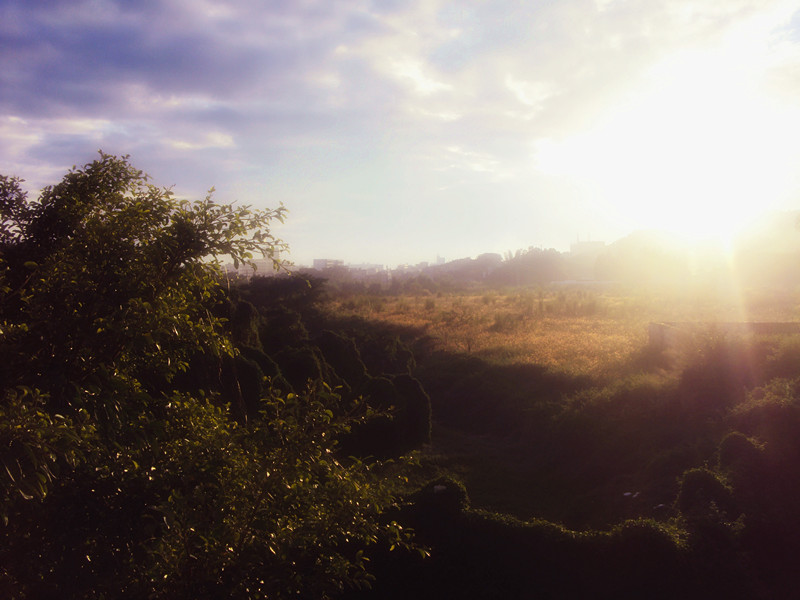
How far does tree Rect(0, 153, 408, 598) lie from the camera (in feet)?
8.87

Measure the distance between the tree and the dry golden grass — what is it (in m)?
13.5

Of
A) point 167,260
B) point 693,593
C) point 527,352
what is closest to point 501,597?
point 693,593

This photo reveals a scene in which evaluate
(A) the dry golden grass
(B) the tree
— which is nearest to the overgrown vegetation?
(B) the tree

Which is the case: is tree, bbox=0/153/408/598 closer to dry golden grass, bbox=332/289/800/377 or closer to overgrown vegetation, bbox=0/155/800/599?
overgrown vegetation, bbox=0/155/800/599

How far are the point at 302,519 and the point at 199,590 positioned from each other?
0.67m

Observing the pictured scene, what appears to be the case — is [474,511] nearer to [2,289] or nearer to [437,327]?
[2,289]

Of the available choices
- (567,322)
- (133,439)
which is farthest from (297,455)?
(567,322)

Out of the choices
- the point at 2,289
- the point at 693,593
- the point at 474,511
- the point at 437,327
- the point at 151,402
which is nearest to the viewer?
the point at 2,289

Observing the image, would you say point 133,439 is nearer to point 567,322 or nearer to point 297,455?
point 297,455

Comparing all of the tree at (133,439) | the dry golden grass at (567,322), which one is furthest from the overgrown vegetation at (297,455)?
the dry golden grass at (567,322)

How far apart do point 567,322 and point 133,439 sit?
2626 centimetres

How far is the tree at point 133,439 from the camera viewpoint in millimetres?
2703

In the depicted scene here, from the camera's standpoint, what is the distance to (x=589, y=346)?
759 inches

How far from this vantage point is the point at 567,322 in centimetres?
2766
